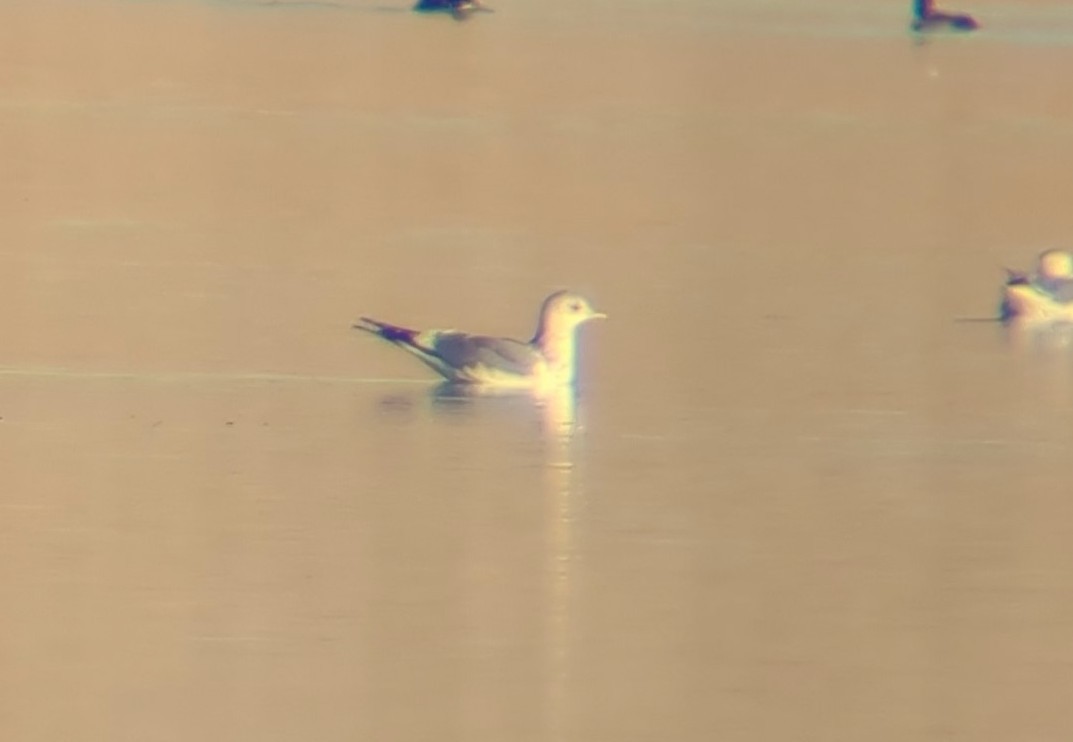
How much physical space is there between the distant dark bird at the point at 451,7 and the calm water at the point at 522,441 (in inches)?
259

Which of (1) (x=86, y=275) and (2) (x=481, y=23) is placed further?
(2) (x=481, y=23)

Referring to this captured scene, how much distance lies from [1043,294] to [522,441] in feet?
9.33

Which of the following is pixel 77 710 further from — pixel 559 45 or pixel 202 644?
pixel 559 45

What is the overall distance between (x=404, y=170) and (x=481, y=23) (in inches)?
358

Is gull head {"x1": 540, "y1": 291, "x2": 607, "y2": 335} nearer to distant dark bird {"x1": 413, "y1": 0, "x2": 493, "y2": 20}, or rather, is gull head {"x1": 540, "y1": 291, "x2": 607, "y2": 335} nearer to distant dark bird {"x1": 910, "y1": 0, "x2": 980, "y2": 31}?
distant dark bird {"x1": 413, "y1": 0, "x2": 493, "y2": 20}

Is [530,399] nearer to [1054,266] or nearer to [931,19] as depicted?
[1054,266]

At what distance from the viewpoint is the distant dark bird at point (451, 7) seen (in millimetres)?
23406

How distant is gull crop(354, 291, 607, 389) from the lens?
8.50m

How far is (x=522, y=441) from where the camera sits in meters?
7.88

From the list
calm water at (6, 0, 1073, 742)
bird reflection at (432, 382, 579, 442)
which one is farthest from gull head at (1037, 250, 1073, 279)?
bird reflection at (432, 382, 579, 442)

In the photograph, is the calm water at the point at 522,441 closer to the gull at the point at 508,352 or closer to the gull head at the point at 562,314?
the gull at the point at 508,352

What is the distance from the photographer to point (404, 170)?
571 inches

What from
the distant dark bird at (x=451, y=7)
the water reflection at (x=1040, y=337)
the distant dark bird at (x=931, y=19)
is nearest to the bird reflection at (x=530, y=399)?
the water reflection at (x=1040, y=337)

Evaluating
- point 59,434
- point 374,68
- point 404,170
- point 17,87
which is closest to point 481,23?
point 374,68
